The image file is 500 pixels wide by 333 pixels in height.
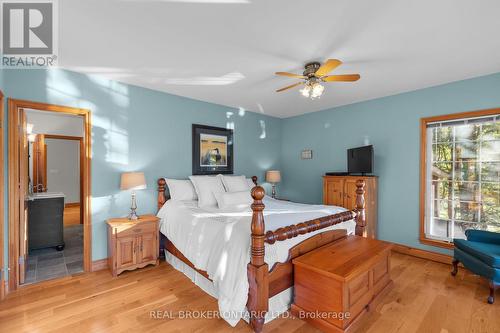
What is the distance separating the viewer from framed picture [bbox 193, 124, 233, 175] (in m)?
4.22

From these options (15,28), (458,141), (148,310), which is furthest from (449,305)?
(15,28)

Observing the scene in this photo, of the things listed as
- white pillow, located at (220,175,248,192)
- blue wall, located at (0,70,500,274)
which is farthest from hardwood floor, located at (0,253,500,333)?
white pillow, located at (220,175,248,192)

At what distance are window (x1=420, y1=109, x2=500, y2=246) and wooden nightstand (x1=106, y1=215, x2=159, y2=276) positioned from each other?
4.00m

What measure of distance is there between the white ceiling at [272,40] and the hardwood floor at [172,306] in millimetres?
2585

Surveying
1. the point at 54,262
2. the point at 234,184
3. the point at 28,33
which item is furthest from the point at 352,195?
the point at 54,262

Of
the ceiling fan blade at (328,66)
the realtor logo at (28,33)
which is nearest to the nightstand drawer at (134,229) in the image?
the realtor logo at (28,33)

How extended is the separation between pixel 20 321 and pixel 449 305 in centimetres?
406

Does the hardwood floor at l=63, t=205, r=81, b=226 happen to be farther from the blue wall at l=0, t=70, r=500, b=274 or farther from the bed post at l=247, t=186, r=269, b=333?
the bed post at l=247, t=186, r=269, b=333

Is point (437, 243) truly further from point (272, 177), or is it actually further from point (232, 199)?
point (232, 199)

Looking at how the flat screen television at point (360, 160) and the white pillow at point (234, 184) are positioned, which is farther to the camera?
the white pillow at point (234, 184)

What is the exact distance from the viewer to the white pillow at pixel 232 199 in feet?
11.0

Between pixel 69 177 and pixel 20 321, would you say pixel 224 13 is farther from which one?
pixel 69 177

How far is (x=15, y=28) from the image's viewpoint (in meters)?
2.08

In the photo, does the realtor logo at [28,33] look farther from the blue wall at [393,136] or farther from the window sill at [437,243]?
the window sill at [437,243]
